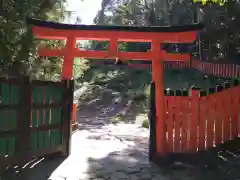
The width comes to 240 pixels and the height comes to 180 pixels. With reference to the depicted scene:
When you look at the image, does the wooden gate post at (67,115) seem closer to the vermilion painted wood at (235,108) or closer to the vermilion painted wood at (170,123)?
the vermilion painted wood at (170,123)

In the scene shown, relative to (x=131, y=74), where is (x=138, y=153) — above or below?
below

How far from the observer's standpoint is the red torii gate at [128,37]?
21.5ft

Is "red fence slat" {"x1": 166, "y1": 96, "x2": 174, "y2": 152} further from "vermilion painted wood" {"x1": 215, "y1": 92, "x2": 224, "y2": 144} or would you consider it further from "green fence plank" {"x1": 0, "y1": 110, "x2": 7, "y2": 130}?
"green fence plank" {"x1": 0, "y1": 110, "x2": 7, "y2": 130}

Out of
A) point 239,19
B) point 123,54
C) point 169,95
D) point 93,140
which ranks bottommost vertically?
point 93,140

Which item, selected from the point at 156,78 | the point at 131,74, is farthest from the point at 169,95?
the point at 131,74

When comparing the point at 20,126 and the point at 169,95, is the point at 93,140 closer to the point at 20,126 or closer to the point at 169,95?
the point at 169,95

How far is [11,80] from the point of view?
194 inches

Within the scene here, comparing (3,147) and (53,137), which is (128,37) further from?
(3,147)

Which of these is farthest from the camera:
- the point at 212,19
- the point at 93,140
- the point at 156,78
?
the point at 212,19

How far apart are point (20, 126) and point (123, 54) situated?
111 inches

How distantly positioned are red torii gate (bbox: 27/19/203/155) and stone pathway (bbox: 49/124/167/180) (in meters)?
0.72

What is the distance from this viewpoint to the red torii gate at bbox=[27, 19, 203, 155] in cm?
656

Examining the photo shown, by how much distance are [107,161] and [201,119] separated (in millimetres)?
1943

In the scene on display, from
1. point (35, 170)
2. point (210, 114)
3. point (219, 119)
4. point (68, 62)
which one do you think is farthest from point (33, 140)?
point (219, 119)
